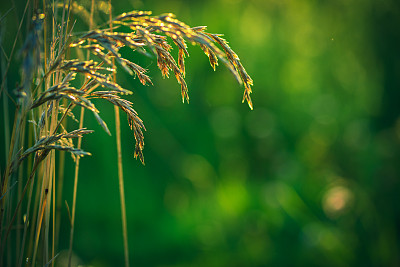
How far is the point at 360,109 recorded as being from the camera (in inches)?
107

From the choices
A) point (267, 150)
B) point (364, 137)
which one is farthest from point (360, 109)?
point (267, 150)

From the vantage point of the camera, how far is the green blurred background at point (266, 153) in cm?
223

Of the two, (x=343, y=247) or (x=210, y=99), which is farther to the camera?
(x=210, y=99)

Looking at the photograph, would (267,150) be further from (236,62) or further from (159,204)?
(236,62)

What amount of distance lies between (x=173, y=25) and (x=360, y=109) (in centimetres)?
233

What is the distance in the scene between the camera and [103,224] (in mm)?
2516

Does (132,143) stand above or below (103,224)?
above

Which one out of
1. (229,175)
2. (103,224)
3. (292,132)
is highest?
(292,132)

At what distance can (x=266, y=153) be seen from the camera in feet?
8.66

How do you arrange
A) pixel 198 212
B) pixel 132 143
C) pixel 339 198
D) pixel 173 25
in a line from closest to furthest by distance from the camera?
1. pixel 173 25
2. pixel 339 198
3. pixel 198 212
4. pixel 132 143

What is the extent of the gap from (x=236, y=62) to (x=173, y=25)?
0.44 ft

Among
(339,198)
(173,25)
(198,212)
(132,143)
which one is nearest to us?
(173,25)

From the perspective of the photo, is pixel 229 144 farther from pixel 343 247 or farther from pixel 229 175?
pixel 343 247

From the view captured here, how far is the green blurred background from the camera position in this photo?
87.7 inches
